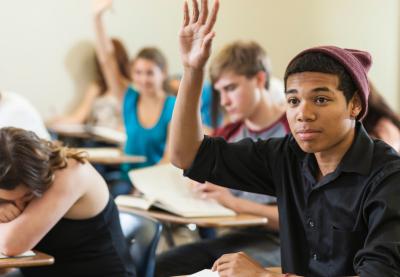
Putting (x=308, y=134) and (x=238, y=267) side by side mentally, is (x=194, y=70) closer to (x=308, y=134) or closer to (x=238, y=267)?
(x=308, y=134)

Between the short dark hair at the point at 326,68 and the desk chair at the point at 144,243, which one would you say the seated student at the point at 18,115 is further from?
the short dark hair at the point at 326,68

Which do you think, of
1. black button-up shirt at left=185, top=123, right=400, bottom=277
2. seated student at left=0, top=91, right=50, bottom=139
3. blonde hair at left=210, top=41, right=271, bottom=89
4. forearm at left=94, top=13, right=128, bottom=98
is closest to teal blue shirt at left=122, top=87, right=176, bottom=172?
seated student at left=0, top=91, right=50, bottom=139

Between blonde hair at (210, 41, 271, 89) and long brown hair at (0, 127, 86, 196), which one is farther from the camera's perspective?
blonde hair at (210, 41, 271, 89)

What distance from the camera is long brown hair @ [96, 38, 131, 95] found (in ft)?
19.0

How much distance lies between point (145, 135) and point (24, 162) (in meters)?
2.20

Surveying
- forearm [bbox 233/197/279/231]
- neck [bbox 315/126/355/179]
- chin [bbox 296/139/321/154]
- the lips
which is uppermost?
the lips

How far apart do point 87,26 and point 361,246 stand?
4762 mm

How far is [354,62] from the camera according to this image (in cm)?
147

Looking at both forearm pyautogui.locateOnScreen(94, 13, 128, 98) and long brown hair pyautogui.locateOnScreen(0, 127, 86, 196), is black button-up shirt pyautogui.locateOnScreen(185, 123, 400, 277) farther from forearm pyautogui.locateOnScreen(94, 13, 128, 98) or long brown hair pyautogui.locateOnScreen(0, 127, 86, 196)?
forearm pyautogui.locateOnScreen(94, 13, 128, 98)

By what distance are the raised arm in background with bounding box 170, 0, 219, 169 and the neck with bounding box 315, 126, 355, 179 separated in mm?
329

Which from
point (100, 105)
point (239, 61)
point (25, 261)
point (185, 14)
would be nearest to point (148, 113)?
point (239, 61)

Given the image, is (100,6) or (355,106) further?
(100,6)

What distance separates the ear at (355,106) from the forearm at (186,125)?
371mm

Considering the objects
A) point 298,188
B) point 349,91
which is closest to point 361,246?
point 298,188
